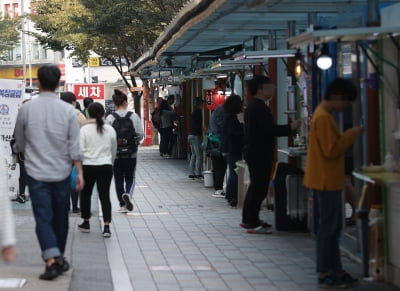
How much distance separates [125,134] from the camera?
13.3m

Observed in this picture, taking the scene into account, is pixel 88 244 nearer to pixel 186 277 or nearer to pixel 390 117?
pixel 186 277

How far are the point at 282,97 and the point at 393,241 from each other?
6.46 metres

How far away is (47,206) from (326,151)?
2436 mm

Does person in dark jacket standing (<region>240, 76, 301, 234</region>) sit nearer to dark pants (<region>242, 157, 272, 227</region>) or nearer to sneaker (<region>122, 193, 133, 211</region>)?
dark pants (<region>242, 157, 272, 227</region>)

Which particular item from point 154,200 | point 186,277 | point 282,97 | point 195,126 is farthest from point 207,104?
point 186,277

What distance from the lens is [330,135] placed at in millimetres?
7891

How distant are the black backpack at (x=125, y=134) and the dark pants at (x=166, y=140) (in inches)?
577

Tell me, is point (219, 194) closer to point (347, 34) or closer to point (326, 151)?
point (326, 151)

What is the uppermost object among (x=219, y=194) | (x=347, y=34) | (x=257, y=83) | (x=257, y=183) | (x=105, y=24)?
(x=105, y=24)

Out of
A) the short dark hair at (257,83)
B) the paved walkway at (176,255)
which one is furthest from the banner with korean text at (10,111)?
the short dark hair at (257,83)

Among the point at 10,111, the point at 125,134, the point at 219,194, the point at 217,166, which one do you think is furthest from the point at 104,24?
the point at 125,134

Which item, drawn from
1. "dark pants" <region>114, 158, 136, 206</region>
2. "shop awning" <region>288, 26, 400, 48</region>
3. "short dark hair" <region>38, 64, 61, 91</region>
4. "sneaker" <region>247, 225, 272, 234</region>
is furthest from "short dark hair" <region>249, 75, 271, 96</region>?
"short dark hair" <region>38, 64, 61, 91</region>

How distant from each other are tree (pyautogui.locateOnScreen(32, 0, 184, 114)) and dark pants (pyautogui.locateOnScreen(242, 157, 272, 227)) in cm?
1539

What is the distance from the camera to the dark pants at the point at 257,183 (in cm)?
1154
